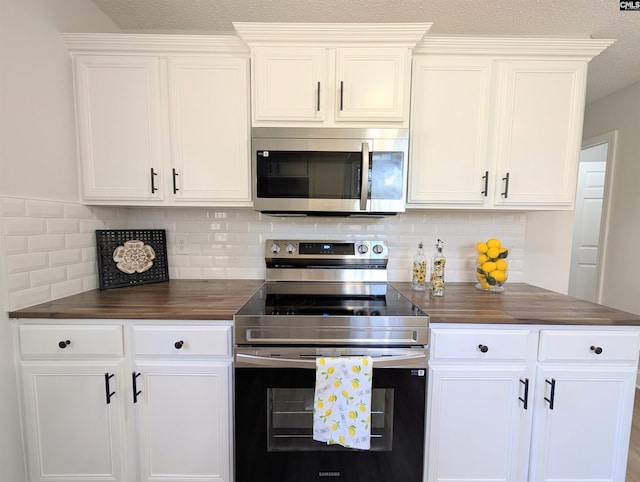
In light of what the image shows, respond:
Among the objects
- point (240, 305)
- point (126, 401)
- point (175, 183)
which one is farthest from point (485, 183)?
point (126, 401)

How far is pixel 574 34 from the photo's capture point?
5.65 feet

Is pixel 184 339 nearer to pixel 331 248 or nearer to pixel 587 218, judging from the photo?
pixel 331 248

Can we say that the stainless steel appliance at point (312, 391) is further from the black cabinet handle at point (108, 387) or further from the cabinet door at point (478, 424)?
the black cabinet handle at point (108, 387)

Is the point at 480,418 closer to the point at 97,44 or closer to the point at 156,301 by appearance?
the point at 156,301

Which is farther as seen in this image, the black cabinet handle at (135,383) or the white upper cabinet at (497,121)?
the white upper cabinet at (497,121)

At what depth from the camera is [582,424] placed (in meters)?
1.28

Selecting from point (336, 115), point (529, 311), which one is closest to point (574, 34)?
point (336, 115)

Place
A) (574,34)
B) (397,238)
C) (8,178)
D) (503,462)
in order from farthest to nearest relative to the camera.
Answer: (397,238) → (574,34) → (503,462) → (8,178)

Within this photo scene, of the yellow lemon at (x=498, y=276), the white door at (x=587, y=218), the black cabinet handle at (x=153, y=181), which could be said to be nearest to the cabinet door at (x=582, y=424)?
the yellow lemon at (x=498, y=276)

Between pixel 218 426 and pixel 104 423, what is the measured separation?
1.69 ft

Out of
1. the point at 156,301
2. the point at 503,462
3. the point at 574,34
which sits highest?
the point at 574,34

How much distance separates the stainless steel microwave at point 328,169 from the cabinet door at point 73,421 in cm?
109

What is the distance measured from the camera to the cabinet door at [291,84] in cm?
146

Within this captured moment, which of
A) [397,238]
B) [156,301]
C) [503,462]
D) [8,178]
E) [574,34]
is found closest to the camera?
[8,178]
